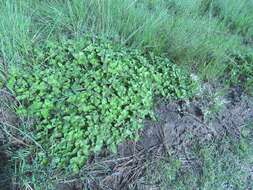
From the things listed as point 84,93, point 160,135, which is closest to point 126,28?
point 84,93

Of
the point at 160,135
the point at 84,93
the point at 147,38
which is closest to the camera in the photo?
the point at 84,93

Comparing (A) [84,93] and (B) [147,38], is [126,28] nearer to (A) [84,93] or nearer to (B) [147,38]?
(B) [147,38]

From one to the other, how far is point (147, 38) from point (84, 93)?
2.79 ft

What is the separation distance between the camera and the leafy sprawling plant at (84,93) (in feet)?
6.36

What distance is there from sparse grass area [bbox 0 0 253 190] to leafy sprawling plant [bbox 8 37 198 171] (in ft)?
0.17

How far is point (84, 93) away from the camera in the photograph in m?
2.06

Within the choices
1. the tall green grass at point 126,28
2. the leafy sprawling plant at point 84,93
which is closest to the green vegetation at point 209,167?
the leafy sprawling plant at point 84,93

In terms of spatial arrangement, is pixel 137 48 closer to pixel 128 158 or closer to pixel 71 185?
pixel 128 158

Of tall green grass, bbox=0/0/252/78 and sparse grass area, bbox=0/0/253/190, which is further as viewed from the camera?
tall green grass, bbox=0/0/252/78

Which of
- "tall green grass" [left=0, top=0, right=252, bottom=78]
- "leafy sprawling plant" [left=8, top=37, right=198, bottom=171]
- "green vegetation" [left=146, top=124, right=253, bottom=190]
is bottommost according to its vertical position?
"green vegetation" [left=146, top=124, right=253, bottom=190]

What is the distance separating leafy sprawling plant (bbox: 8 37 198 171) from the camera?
6.36ft

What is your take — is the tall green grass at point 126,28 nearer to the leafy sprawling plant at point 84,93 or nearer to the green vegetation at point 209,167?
the leafy sprawling plant at point 84,93

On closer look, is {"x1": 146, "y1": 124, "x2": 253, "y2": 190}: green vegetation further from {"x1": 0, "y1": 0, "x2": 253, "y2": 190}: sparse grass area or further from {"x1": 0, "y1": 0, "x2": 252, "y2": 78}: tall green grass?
{"x1": 0, "y1": 0, "x2": 252, "y2": 78}: tall green grass

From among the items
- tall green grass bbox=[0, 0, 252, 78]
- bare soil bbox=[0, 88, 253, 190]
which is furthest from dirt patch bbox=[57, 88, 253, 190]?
tall green grass bbox=[0, 0, 252, 78]
